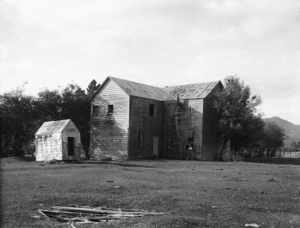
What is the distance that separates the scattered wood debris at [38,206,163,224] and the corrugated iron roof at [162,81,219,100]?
28.6m

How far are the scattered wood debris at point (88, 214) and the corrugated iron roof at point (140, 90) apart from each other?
27.4 m

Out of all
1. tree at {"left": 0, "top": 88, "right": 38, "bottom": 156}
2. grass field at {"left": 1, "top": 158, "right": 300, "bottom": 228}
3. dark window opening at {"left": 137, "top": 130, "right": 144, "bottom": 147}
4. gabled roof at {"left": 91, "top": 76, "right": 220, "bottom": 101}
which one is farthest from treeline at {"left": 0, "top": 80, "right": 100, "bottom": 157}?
grass field at {"left": 1, "top": 158, "right": 300, "bottom": 228}

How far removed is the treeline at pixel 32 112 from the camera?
39875 millimetres

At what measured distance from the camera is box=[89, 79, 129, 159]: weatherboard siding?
1483 inches

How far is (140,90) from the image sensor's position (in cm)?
4066

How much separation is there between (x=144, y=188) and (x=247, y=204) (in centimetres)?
431

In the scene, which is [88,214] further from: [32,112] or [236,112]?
[32,112]

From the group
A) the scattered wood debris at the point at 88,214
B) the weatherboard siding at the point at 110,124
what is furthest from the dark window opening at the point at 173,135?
the scattered wood debris at the point at 88,214

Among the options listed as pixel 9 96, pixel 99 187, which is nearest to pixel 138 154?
pixel 9 96

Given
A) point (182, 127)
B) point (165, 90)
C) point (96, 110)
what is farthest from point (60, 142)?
point (165, 90)

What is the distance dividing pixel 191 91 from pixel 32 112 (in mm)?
17466

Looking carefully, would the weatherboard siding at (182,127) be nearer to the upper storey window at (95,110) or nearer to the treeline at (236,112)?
the treeline at (236,112)

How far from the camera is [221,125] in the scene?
3678 centimetres

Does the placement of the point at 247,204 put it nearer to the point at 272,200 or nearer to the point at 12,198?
the point at 272,200
